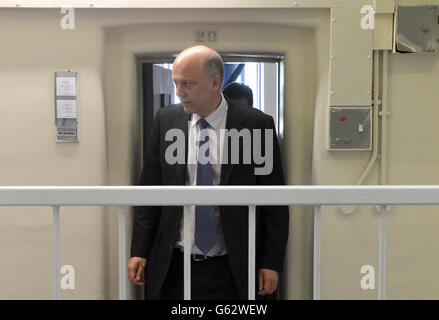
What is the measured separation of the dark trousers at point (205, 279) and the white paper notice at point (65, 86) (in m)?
1.06

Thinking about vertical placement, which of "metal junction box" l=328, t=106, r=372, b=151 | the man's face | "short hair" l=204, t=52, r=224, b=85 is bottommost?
"metal junction box" l=328, t=106, r=372, b=151

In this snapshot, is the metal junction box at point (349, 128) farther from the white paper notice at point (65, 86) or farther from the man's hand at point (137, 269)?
the white paper notice at point (65, 86)

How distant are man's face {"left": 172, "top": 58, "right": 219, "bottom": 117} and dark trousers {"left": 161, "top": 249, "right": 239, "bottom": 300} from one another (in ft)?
1.92

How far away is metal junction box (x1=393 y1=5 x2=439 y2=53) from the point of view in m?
2.34

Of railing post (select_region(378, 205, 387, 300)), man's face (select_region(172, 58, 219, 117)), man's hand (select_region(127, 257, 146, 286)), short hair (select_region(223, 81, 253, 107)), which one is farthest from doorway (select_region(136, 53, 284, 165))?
railing post (select_region(378, 205, 387, 300))

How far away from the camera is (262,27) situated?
2.47 m

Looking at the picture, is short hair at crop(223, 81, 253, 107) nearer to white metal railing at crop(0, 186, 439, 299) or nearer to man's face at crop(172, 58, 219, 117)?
man's face at crop(172, 58, 219, 117)

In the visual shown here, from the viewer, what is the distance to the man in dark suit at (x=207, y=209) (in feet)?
6.00

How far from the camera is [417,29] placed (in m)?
2.34

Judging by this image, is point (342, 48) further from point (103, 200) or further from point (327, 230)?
point (103, 200)

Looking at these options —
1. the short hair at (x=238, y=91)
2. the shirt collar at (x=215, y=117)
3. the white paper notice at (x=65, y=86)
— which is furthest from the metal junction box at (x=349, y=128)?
the white paper notice at (x=65, y=86)

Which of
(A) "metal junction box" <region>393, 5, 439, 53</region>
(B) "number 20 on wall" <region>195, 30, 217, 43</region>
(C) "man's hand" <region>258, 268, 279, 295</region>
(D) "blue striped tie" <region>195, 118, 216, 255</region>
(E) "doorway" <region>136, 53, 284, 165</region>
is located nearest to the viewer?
(D) "blue striped tie" <region>195, 118, 216, 255</region>
